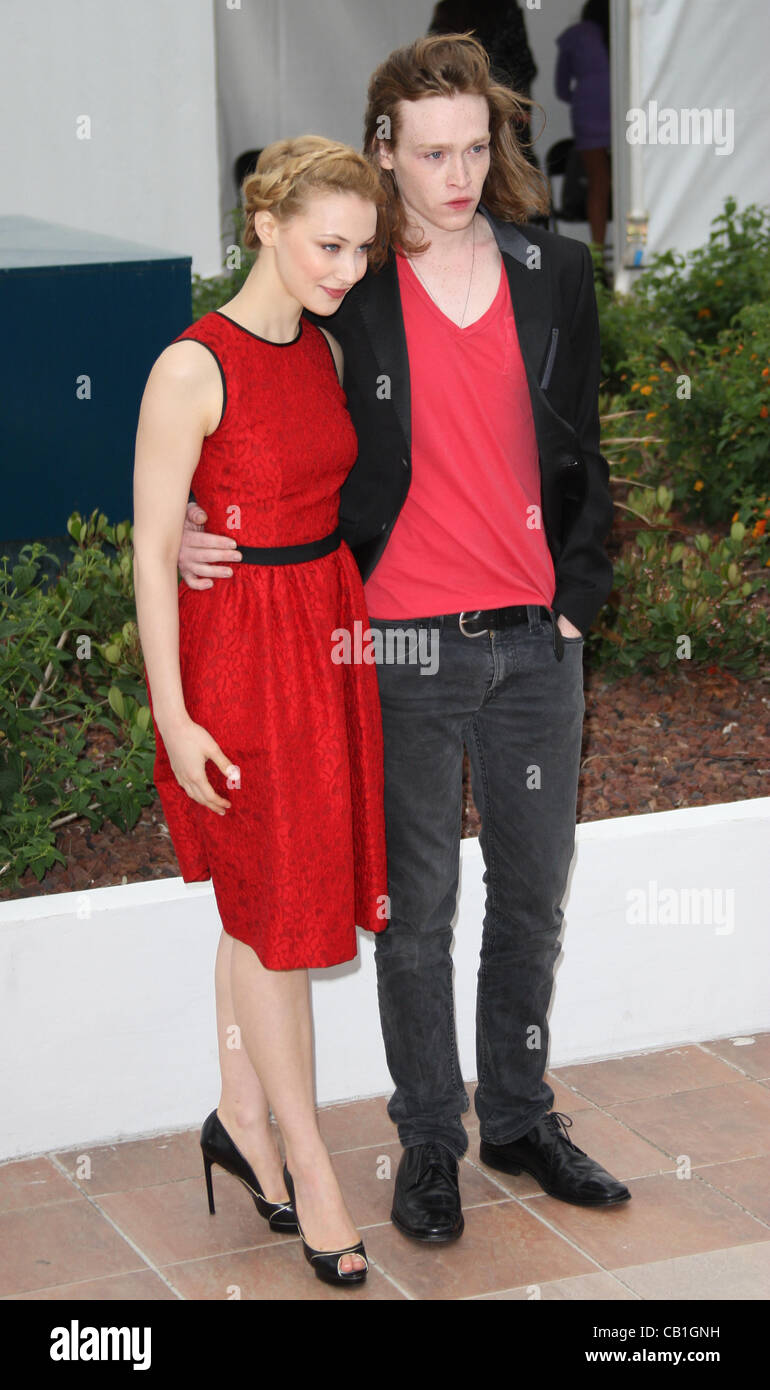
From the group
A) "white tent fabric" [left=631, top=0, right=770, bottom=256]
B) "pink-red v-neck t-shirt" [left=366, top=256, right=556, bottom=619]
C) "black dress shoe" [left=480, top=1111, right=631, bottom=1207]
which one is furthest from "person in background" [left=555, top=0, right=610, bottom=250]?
"black dress shoe" [left=480, top=1111, right=631, bottom=1207]

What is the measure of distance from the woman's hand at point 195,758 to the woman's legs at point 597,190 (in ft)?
22.3

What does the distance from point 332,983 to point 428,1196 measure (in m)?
0.58

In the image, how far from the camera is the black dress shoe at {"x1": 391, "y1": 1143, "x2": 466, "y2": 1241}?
9.59 feet

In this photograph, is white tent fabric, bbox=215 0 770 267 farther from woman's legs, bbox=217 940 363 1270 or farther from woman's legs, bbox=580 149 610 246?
woman's legs, bbox=217 940 363 1270

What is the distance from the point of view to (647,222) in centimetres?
855

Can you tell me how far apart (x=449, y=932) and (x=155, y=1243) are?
803mm

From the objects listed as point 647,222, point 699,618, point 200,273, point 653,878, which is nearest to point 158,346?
point 699,618

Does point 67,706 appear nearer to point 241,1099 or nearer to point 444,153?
point 241,1099

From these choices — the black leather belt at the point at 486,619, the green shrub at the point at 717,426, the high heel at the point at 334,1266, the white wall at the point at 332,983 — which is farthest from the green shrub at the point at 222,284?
the high heel at the point at 334,1266

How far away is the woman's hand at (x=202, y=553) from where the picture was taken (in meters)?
2.55

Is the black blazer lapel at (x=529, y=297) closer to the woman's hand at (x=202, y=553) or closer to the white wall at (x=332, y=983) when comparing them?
the woman's hand at (x=202, y=553)

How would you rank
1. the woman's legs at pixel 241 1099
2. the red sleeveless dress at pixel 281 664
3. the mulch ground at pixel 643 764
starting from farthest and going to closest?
the mulch ground at pixel 643 764 < the woman's legs at pixel 241 1099 < the red sleeveless dress at pixel 281 664

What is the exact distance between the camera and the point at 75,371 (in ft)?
15.9

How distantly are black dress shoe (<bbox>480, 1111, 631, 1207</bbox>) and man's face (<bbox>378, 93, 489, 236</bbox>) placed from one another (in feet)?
5.73
